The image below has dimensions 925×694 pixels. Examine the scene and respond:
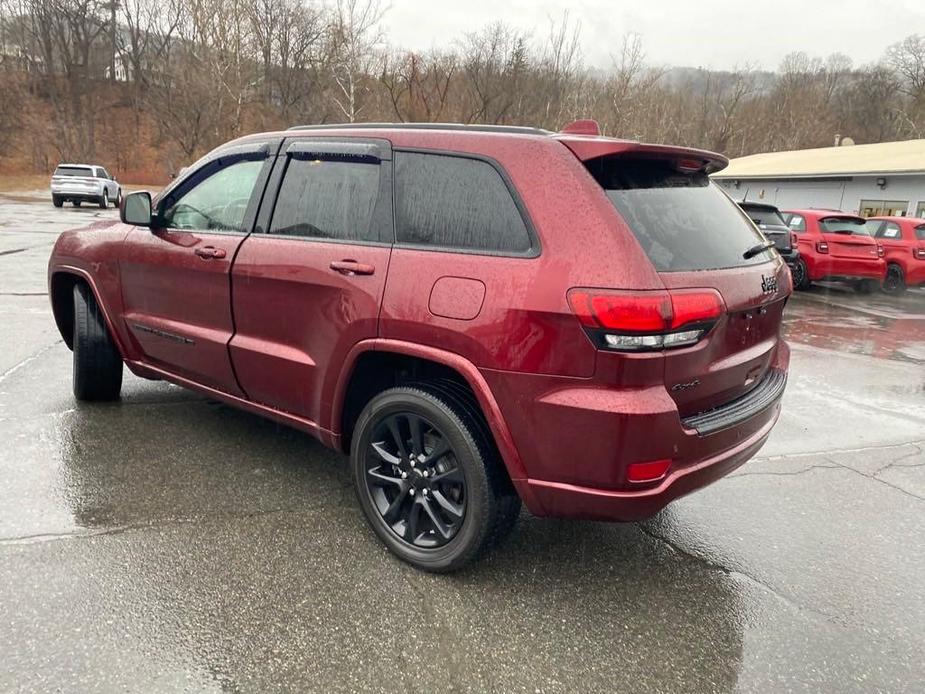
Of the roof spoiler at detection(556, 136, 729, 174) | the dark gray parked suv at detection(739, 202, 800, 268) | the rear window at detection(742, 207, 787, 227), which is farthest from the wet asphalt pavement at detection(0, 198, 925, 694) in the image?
the rear window at detection(742, 207, 787, 227)

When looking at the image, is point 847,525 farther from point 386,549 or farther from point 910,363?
point 910,363

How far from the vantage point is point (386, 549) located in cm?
288

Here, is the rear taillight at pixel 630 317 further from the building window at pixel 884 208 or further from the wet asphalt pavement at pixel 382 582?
the building window at pixel 884 208

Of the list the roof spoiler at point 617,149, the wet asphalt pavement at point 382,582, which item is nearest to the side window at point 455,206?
the roof spoiler at point 617,149

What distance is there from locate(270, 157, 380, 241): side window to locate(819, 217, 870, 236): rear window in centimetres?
1249

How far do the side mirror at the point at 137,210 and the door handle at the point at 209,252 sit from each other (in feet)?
1.69

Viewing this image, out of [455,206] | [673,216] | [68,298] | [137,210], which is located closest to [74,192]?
[68,298]

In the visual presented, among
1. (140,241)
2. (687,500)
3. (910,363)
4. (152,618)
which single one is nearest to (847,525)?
(687,500)

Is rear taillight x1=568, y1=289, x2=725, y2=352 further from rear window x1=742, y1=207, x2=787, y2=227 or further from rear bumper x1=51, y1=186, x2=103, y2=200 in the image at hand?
rear bumper x1=51, y1=186, x2=103, y2=200

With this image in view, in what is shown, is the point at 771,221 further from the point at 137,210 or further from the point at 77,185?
the point at 77,185

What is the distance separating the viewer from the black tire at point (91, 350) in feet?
13.9

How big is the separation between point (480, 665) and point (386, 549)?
791 millimetres

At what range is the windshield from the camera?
1280 centimetres

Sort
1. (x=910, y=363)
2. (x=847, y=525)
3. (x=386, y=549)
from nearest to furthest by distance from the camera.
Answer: (x=386, y=549), (x=847, y=525), (x=910, y=363)
